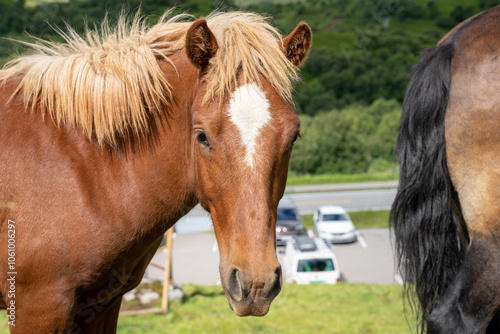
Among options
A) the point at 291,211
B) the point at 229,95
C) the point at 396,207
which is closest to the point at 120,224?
the point at 229,95

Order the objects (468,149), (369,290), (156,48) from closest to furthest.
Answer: (156,48), (468,149), (369,290)

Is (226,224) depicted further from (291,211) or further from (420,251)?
(291,211)

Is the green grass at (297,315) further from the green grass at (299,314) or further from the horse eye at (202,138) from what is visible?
the horse eye at (202,138)

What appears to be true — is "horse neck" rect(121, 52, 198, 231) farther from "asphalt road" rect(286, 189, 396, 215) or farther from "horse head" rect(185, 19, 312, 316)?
"asphalt road" rect(286, 189, 396, 215)

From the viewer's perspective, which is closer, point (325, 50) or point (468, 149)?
point (468, 149)

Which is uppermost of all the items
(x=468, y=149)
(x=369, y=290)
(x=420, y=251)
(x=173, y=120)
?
(x=173, y=120)

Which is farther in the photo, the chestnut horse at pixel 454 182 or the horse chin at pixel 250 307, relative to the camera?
the chestnut horse at pixel 454 182

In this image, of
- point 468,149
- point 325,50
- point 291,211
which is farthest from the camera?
point 325,50

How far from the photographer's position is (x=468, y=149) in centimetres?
275

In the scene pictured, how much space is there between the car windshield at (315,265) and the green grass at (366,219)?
946 cm

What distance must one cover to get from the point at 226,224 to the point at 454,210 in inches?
65.3

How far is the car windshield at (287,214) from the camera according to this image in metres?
20.5

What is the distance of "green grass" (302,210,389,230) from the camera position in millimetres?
23594

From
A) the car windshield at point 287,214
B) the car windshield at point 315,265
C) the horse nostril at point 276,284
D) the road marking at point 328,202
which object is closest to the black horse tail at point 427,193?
the horse nostril at point 276,284
